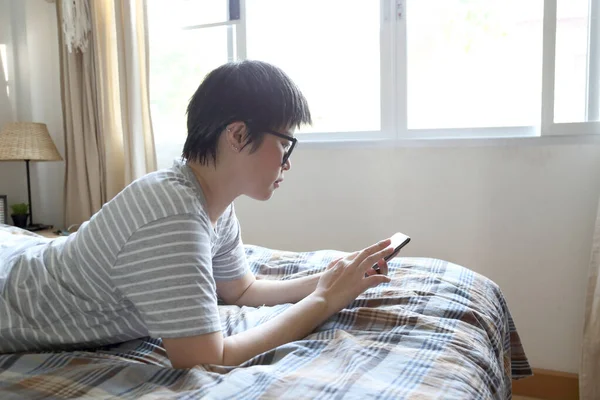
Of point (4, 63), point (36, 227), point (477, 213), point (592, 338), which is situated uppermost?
point (4, 63)

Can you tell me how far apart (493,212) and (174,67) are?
1.57m

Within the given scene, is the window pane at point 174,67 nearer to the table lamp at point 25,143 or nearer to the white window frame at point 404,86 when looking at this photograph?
the white window frame at point 404,86

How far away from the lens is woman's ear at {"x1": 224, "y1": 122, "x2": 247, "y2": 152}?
2.97 ft

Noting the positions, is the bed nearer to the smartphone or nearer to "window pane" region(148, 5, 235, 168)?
the smartphone

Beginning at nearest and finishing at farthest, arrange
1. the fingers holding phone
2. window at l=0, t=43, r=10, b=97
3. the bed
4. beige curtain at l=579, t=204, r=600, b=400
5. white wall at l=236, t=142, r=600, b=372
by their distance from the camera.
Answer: the bed
the fingers holding phone
beige curtain at l=579, t=204, r=600, b=400
white wall at l=236, t=142, r=600, b=372
window at l=0, t=43, r=10, b=97

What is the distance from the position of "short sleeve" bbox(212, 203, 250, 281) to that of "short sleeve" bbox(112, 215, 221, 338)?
0.34 meters

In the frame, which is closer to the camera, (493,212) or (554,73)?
(554,73)

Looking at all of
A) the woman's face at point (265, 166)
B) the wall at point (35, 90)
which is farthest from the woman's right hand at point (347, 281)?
the wall at point (35, 90)

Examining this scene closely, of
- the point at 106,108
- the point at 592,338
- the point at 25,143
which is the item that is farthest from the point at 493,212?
the point at 25,143

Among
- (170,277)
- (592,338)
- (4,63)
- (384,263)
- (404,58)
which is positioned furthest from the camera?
(4,63)

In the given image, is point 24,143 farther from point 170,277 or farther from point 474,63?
point 474,63

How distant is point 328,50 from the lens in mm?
2164

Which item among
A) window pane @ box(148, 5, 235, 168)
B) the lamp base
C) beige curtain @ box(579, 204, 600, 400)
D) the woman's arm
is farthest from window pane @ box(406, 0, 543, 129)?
the lamp base

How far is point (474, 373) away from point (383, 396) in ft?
0.62
